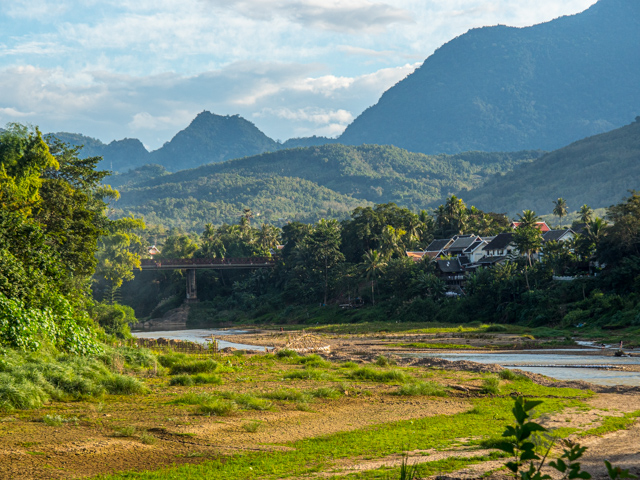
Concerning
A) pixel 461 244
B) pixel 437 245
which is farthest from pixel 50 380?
pixel 437 245

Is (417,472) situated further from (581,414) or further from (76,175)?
(76,175)

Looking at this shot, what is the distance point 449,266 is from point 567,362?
5869 cm

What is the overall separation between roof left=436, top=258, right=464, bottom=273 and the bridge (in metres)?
42.8

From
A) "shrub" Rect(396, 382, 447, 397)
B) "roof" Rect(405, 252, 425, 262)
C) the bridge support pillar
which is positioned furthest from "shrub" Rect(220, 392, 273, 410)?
the bridge support pillar

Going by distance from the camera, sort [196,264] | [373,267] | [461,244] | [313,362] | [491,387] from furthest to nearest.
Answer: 1. [196,264]
2. [461,244]
3. [373,267]
4. [313,362]
5. [491,387]

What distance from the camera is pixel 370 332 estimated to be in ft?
270

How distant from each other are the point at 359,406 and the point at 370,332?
59.4 metres

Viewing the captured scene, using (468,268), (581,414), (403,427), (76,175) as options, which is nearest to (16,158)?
Answer: (76,175)

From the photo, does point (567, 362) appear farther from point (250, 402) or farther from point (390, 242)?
point (390, 242)

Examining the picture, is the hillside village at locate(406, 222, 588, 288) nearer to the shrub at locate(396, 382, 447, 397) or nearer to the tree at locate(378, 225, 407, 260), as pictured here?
the tree at locate(378, 225, 407, 260)

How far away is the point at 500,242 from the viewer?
348 ft

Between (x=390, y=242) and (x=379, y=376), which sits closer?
(x=379, y=376)

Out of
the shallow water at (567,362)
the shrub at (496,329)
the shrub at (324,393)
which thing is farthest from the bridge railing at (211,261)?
the shrub at (324,393)

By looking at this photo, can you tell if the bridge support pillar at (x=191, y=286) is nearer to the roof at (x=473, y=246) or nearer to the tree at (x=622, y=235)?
the roof at (x=473, y=246)
